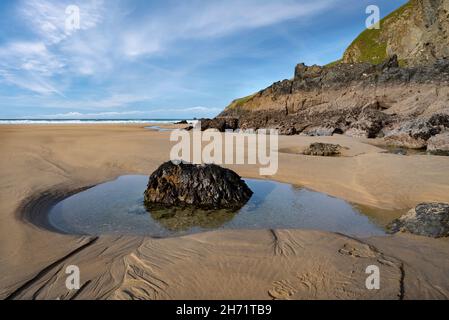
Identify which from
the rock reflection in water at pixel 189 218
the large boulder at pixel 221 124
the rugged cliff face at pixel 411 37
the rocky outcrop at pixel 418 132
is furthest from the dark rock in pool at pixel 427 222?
the rugged cliff face at pixel 411 37

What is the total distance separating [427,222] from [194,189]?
15.6 feet

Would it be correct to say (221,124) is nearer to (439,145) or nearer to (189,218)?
(439,145)

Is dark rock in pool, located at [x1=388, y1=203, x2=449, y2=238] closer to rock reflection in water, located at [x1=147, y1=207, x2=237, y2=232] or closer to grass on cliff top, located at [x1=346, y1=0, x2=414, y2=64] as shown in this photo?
rock reflection in water, located at [x1=147, y1=207, x2=237, y2=232]

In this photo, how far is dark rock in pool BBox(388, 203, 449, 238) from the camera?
16.2 feet

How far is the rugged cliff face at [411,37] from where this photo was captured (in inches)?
1423

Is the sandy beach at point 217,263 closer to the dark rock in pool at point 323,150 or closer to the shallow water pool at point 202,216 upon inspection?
the shallow water pool at point 202,216

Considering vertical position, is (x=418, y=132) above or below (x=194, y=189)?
above

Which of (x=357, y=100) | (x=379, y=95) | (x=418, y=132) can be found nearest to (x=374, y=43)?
(x=357, y=100)

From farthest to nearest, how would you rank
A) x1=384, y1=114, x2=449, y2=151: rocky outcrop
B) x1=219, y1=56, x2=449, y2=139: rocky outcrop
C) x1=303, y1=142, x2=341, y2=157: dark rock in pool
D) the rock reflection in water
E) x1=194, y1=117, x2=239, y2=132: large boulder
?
x1=194, y1=117, x2=239, y2=132: large boulder
x1=219, y1=56, x2=449, y2=139: rocky outcrop
x1=384, y1=114, x2=449, y2=151: rocky outcrop
x1=303, y1=142, x2=341, y2=157: dark rock in pool
the rock reflection in water

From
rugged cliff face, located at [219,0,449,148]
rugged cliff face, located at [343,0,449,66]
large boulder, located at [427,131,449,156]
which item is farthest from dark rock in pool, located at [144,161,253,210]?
rugged cliff face, located at [343,0,449,66]

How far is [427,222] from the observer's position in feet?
16.7

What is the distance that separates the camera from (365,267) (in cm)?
379

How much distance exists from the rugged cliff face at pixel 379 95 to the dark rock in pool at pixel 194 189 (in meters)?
14.5
